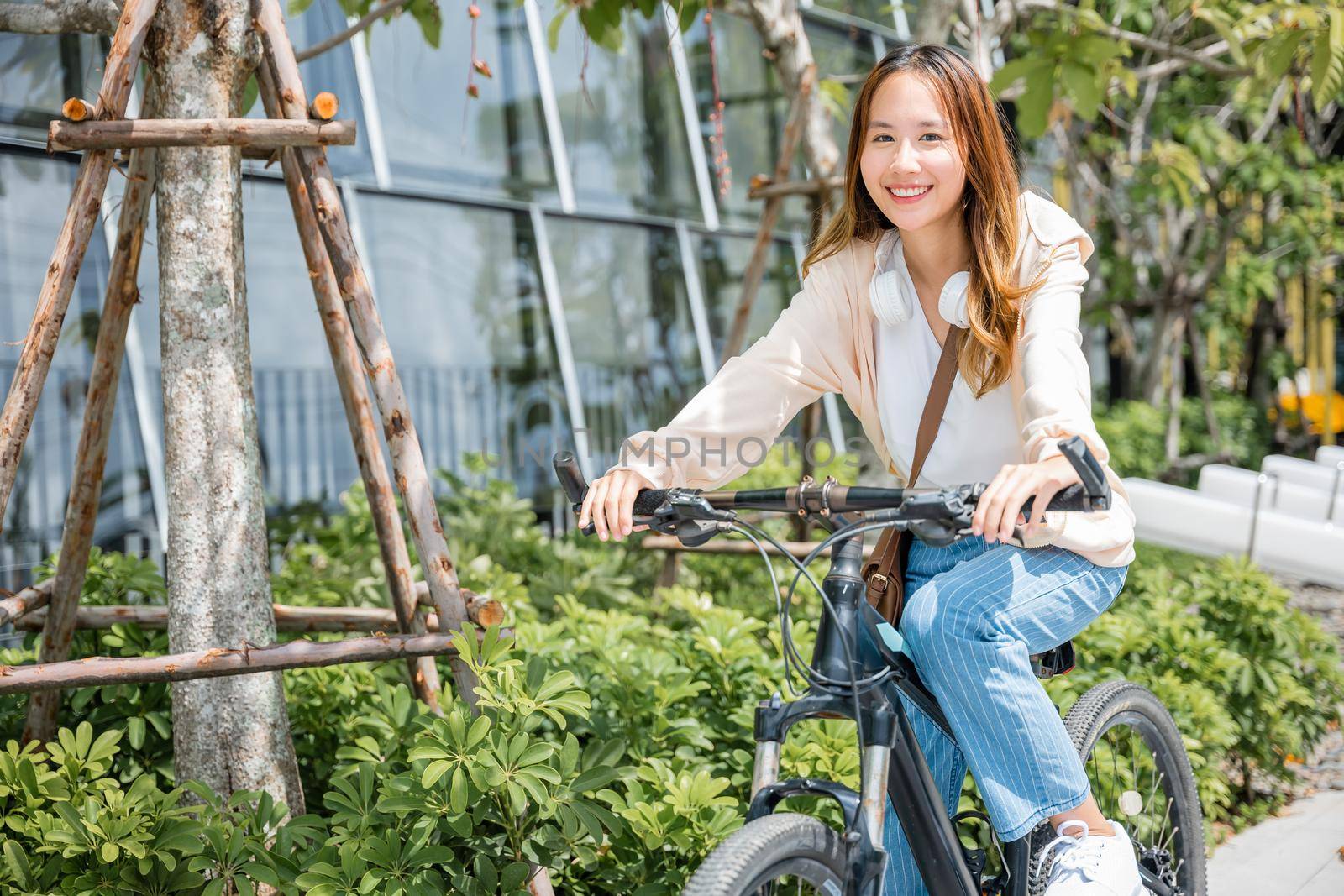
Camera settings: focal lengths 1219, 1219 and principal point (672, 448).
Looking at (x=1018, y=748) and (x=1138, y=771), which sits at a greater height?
(x=1018, y=748)

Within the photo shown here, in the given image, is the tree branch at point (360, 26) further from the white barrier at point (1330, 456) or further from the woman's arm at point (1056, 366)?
the white barrier at point (1330, 456)

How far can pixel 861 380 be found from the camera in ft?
7.18

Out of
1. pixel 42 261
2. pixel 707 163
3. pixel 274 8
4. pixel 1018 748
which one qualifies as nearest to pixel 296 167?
pixel 274 8

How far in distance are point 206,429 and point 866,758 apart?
163 centimetres

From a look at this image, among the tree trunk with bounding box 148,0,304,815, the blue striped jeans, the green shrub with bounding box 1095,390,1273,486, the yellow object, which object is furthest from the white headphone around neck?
the yellow object

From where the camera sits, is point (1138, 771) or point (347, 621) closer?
point (1138, 771)

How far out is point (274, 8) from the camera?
2.63 m

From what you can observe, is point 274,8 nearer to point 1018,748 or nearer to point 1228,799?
point 1018,748

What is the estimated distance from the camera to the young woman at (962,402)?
1816 mm

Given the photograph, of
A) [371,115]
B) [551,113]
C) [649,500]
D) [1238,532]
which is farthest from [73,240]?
[1238,532]

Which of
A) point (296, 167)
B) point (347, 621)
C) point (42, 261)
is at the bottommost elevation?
point (347, 621)

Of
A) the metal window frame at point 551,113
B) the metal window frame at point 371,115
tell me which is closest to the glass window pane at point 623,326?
the metal window frame at point 551,113

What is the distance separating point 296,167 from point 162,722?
1.30 m

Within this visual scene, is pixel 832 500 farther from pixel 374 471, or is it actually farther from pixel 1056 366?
pixel 374 471
